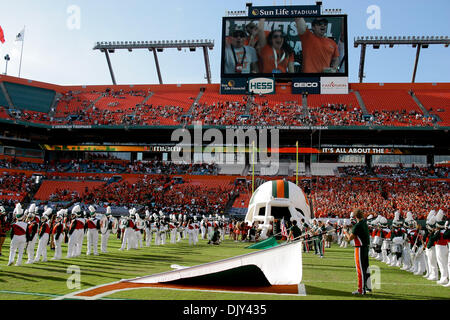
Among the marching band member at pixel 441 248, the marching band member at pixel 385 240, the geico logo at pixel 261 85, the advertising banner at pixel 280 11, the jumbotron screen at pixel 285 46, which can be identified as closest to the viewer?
the marching band member at pixel 441 248

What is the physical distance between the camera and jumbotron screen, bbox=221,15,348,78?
3631 cm

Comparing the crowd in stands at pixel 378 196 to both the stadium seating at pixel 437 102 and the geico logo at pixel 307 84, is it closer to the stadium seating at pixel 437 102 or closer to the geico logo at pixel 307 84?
the stadium seating at pixel 437 102

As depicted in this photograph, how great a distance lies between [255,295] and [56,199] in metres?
33.3

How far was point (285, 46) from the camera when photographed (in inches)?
1463

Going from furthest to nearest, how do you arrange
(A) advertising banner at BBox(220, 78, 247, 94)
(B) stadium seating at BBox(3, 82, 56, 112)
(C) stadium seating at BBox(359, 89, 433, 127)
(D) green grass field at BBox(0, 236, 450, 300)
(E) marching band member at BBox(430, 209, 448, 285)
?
(B) stadium seating at BBox(3, 82, 56, 112) < (A) advertising banner at BBox(220, 78, 247, 94) < (C) stadium seating at BBox(359, 89, 433, 127) < (E) marching band member at BBox(430, 209, 448, 285) < (D) green grass field at BBox(0, 236, 450, 300)

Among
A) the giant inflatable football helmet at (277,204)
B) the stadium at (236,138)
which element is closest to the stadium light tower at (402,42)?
the stadium at (236,138)

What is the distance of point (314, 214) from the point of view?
28594mm

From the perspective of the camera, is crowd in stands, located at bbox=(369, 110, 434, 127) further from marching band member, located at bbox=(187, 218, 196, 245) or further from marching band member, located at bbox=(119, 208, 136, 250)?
marching band member, located at bbox=(119, 208, 136, 250)

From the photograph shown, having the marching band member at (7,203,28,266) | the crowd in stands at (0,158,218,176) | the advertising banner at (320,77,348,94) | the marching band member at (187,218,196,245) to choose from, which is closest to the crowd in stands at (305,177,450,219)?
the advertising banner at (320,77,348,94)

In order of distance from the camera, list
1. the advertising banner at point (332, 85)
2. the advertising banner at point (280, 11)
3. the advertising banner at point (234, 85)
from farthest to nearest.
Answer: the advertising banner at point (234, 85), the advertising banner at point (332, 85), the advertising banner at point (280, 11)

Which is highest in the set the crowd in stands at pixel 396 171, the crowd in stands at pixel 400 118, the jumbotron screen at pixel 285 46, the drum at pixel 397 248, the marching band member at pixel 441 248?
the jumbotron screen at pixel 285 46

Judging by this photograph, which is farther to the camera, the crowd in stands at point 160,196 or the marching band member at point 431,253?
the crowd in stands at point 160,196

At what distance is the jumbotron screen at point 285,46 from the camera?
36312 millimetres

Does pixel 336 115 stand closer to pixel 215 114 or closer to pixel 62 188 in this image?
pixel 215 114
